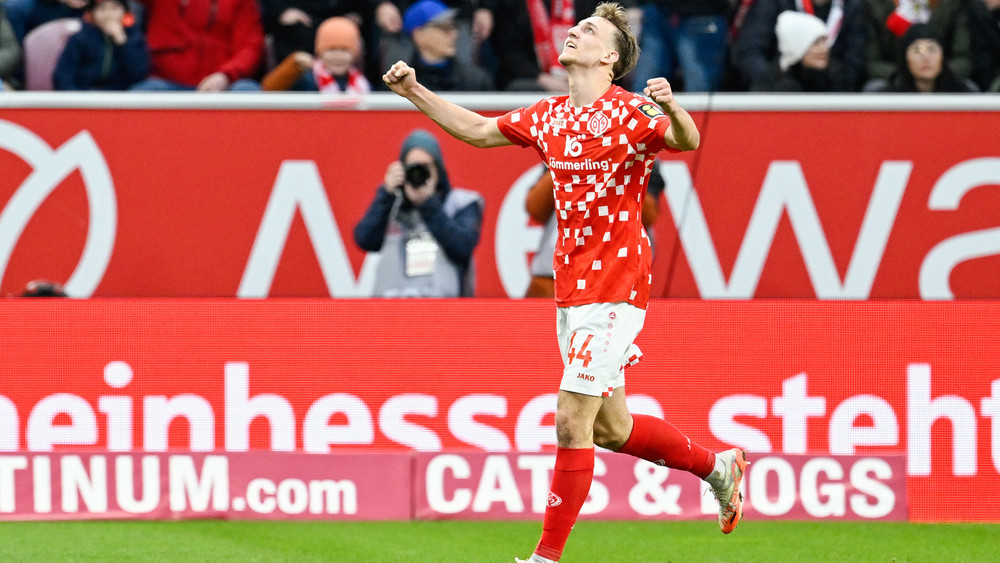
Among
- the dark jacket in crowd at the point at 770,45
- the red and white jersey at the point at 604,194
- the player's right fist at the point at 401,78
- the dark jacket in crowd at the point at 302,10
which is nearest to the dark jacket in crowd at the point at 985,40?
the dark jacket in crowd at the point at 770,45

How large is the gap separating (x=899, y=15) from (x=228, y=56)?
163 inches

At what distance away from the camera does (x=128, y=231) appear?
342 inches

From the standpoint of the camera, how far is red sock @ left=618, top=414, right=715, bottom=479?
5059 mm

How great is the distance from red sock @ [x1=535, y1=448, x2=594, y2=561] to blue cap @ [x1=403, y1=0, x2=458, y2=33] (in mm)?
4464

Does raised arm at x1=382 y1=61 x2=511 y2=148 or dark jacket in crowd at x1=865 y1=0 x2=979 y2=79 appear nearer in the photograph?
raised arm at x1=382 y1=61 x2=511 y2=148

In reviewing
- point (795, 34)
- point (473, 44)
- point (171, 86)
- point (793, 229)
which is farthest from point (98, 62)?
point (793, 229)

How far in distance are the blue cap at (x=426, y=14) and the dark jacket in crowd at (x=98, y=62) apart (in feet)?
5.38

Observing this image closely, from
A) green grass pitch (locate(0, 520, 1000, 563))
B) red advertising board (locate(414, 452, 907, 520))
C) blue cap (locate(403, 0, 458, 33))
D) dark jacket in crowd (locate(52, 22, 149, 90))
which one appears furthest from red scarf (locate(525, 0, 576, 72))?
green grass pitch (locate(0, 520, 1000, 563))

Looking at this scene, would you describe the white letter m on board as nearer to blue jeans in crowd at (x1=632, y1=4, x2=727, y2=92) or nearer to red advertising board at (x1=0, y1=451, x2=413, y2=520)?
blue jeans in crowd at (x1=632, y1=4, x2=727, y2=92)

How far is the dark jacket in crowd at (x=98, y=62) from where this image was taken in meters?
8.66

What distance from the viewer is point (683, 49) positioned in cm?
873

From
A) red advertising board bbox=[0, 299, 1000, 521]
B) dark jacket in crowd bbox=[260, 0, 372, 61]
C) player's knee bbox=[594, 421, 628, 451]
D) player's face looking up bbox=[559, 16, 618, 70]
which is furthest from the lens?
dark jacket in crowd bbox=[260, 0, 372, 61]

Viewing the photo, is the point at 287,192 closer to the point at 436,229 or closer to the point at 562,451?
the point at 436,229

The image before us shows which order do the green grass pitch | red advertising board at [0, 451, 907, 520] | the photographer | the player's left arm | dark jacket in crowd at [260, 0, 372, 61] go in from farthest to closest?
1. dark jacket in crowd at [260, 0, 372, 61]
2. the photographer
3. red advertising board at [0, 451, 907, 520]
4. the green grass pitch
5. the player's left arm
